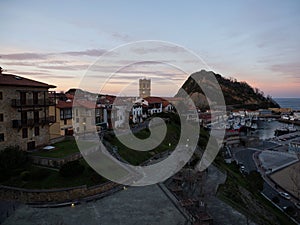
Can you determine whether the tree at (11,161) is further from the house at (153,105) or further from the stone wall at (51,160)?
the house at (153,105)

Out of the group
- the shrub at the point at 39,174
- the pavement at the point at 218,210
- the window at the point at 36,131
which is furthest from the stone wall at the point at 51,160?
the pavement at the point at 218,210

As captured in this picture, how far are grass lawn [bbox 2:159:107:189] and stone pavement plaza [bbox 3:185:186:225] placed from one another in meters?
1.95

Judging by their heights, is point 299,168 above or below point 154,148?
below

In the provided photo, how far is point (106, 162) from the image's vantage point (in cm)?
2362

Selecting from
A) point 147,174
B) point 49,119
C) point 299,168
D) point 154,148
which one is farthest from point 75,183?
point 299,168

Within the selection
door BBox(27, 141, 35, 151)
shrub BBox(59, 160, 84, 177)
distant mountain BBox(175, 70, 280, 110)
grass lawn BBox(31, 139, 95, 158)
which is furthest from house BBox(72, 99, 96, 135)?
distant mountain BBox(175, 70, 280, 110)

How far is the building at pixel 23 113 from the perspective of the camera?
901 inches

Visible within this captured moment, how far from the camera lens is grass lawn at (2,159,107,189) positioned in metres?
18.5

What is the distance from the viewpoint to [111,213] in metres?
15.9

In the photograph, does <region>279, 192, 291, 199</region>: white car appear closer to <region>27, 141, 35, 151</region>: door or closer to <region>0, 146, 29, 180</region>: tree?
<region>0, 146, 29, 180</region>: tree

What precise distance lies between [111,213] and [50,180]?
240 inches

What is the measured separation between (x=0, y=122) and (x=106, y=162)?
32.7 ft

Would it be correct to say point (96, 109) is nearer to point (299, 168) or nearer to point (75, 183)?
point (75, 183)

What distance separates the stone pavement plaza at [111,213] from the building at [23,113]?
915 cm
